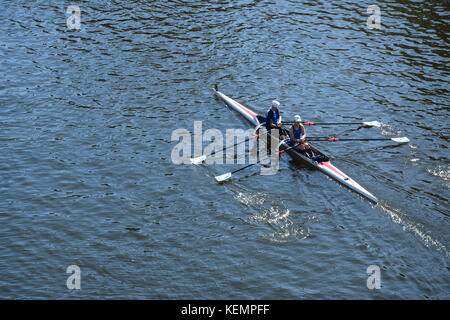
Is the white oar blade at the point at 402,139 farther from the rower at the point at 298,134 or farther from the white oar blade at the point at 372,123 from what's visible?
the rower at the point at 298,134

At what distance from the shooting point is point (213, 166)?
2992 cm

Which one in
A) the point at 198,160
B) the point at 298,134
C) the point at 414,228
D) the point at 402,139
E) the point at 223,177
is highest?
the point at 298,134

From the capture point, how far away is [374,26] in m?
46.5

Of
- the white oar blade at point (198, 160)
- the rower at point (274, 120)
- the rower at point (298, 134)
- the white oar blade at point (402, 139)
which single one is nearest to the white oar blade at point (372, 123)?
the white oar blade at point (402, 139)

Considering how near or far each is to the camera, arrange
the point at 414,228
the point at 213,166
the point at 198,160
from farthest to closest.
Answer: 1. the point at 198,160
2. the point at 213,166
3. the point at 414,228

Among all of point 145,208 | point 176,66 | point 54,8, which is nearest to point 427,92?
point 176,66

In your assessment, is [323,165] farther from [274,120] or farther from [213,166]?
[213,166]

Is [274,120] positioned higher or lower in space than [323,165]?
higher

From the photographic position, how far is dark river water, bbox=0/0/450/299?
22734 millimetres

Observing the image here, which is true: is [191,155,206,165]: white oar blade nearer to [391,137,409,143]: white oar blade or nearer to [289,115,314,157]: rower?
[289,115,314,157]: rower

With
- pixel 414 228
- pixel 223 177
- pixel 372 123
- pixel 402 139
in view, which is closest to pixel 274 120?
pixel 223 177

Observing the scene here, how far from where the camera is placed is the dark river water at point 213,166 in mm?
22734
